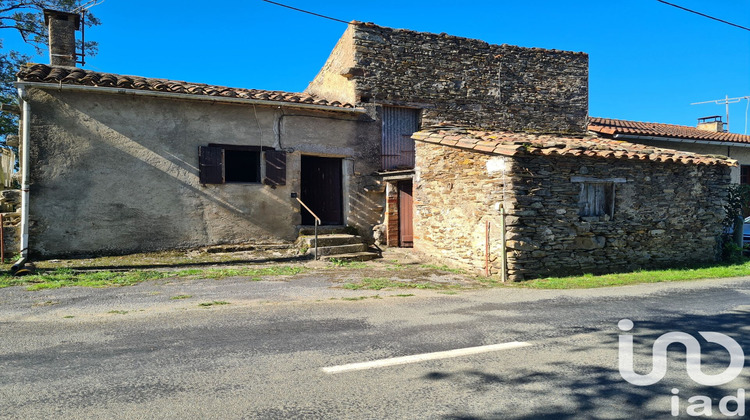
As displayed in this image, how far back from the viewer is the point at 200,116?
10664 mm

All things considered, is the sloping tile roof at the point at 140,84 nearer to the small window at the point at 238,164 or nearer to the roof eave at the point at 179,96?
the roof eave at the point at 179,96

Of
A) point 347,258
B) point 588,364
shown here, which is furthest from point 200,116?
point 588,364

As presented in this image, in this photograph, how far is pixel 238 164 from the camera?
12.0 metres

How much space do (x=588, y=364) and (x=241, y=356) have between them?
9.77 ft

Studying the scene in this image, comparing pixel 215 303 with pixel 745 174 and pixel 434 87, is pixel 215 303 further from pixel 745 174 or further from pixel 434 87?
pixel 745 174

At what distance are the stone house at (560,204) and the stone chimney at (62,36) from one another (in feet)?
29.7

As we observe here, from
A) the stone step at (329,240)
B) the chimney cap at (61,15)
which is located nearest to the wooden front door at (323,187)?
the stone step at (329,240)

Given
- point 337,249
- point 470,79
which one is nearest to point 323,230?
point 337,249

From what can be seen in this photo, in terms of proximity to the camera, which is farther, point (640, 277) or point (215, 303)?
point (640, 277)

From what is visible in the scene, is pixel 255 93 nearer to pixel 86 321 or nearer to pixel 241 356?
pixel 86 321

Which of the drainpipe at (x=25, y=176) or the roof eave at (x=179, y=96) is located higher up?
the roof eave at (x=179, y=96)

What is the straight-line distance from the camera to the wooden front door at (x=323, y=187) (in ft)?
40.9

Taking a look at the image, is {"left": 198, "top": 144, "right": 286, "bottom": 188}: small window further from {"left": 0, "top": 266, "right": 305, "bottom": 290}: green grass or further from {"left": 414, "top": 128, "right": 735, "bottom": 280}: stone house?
{"left": 414, "top": 128, "right": 735, "bottom": 280}: stone house

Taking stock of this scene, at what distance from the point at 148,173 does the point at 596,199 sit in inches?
378
